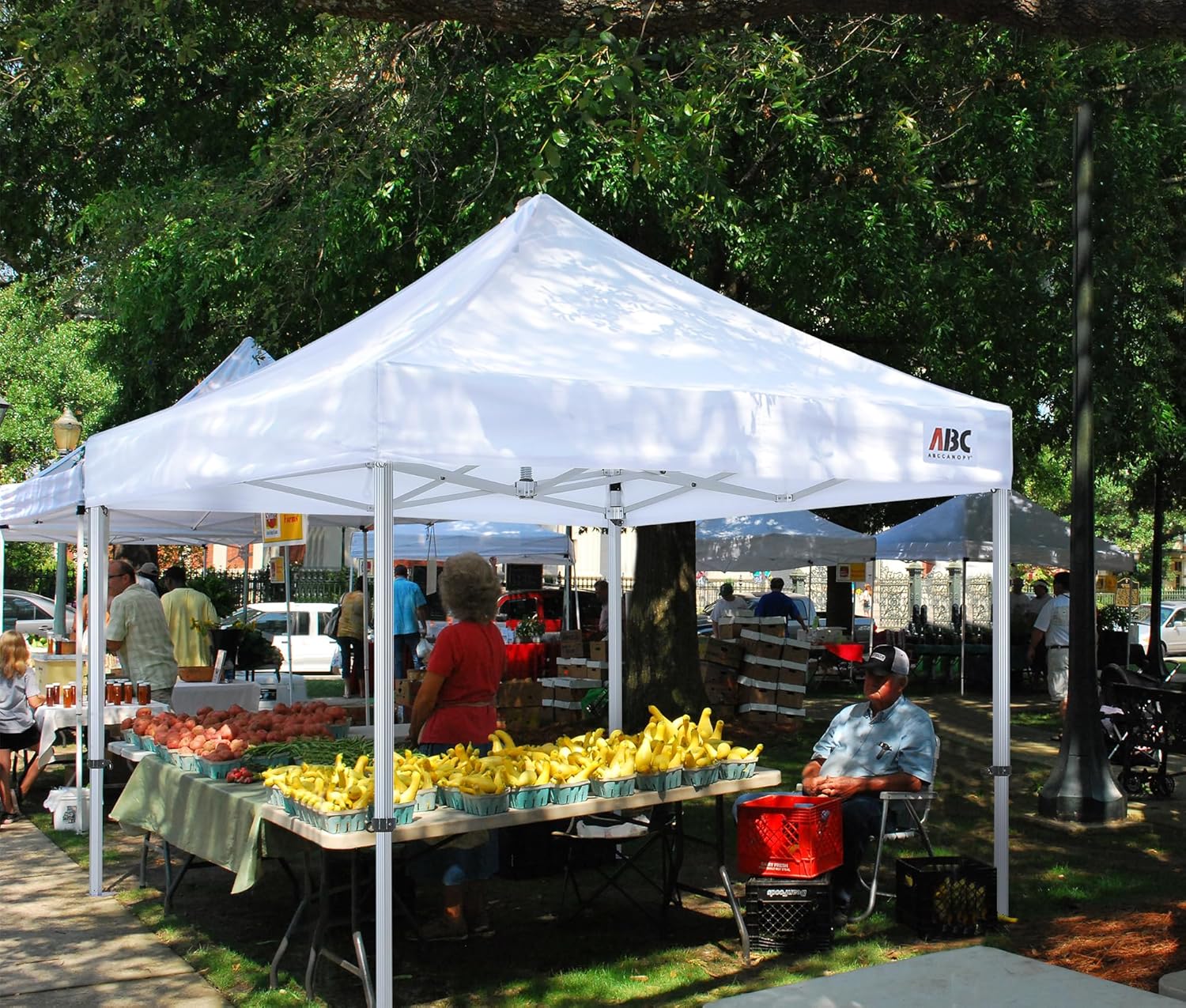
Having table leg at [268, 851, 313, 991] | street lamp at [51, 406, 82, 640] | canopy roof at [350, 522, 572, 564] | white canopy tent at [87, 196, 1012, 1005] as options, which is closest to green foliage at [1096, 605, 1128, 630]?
canopy roof at [350, 522, 572, 564]

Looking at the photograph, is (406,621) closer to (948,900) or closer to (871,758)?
(871,758)

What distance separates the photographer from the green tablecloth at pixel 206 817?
6059 millimetres

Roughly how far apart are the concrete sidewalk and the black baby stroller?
724cm

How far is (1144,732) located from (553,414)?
728cm

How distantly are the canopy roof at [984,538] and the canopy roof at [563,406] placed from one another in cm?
1173

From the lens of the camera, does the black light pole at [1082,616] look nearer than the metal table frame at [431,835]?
No

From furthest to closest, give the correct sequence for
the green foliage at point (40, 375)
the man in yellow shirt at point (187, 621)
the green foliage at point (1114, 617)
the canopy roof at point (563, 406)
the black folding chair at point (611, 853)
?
the green foliage at point (40, 375)
the green foliage at point (1114, 617)
the man in yellow shirt at point (187, 621)
the black folding chair at point (611, 853)
the canopy roof at point (563, 406)

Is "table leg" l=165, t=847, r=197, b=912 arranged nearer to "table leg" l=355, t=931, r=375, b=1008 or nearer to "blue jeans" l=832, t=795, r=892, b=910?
"table leg" l=355, t=931, r=375, b=1008

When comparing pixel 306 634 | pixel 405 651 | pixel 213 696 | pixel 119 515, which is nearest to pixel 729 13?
pixel 213 696

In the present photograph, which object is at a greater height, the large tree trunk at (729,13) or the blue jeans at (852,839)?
the large tree trunk at (729,13)

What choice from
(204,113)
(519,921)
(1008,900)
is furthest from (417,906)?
(204,113)

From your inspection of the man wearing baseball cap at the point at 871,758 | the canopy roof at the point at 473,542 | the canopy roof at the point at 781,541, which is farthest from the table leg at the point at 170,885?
the canopy roof at the point at 781,541

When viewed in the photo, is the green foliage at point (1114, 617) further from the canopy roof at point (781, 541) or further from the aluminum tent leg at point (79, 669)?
the aluminum tent leg at point (79, 669)

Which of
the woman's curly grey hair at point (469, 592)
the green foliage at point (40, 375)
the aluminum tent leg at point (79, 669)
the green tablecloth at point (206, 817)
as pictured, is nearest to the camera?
the green tablecloth at point (206, 817)
